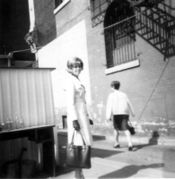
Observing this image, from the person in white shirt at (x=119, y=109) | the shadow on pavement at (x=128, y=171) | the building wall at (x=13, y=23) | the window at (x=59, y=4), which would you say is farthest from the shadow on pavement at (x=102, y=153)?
the building wall at (x=13, y=23)

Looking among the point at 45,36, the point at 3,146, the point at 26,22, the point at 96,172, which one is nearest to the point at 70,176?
the point at 96,172

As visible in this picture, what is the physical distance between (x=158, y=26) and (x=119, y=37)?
216cm

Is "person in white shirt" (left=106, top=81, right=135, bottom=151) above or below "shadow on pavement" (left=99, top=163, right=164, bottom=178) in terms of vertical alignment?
above

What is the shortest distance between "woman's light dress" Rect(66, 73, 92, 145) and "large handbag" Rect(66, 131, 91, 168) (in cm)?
11

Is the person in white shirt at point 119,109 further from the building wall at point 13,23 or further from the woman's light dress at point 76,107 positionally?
the building wall at point 13,23

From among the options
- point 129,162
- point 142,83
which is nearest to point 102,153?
point 129,162

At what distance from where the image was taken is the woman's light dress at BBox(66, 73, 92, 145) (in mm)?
4648

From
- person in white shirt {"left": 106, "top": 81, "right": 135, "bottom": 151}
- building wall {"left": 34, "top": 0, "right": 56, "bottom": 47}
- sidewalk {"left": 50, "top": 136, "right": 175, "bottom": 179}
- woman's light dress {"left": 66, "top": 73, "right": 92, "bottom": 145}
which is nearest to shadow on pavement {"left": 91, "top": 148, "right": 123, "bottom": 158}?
sidewalk {"left": 50, "top": 136, "right": 175, "bottom": 179}

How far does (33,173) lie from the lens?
18.6 feet

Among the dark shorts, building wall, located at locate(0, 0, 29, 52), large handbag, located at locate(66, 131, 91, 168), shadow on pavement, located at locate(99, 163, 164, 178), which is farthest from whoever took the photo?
building wall, located at locate(0, 0, 29, 52)

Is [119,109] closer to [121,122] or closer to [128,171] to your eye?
[121,122]

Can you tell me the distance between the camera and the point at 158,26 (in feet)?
29.2

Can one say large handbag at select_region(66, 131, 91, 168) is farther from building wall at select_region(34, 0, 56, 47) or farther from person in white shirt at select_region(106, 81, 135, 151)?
building wall at select_region(34, 0, 56, 47)

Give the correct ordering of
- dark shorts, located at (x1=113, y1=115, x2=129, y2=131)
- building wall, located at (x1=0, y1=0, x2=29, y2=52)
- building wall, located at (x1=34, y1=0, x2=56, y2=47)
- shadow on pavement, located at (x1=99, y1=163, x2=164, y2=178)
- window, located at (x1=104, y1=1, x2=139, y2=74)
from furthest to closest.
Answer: building wall, located at (x1=0, y1=0, x2=29, y2=52) < building wall, located at (x1=34, y1=0, x2=56, y2=47) < window, located at (x1=104, y1=1, x2=139, y2=74) < dark shorts, located at (x1=113, y1=115, x2=129, y2=131) < shadow on pavement, located at (x1=99, y1=163, x2=164, y2=178)
